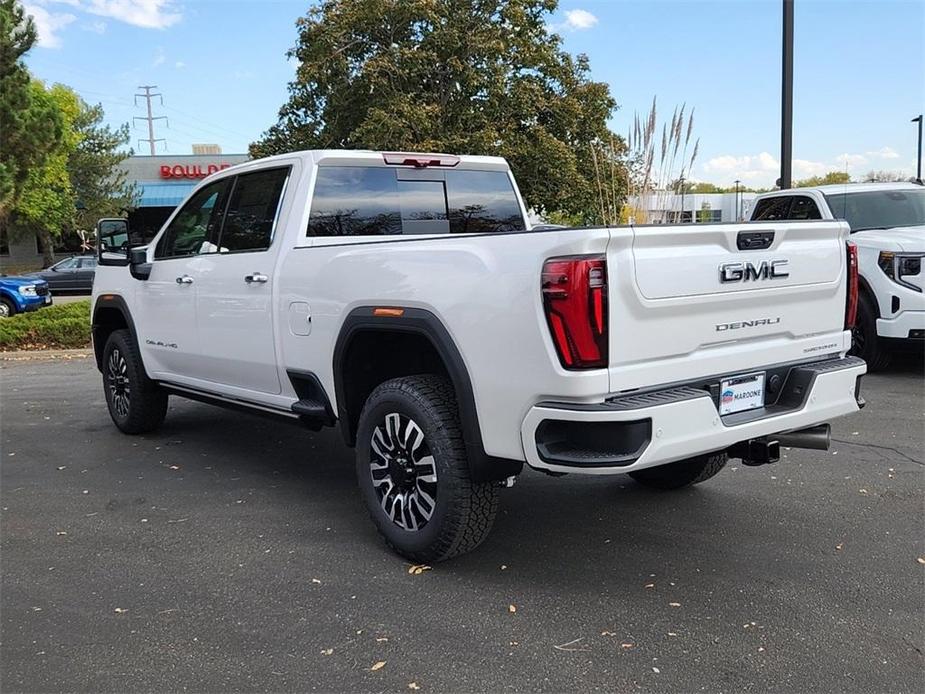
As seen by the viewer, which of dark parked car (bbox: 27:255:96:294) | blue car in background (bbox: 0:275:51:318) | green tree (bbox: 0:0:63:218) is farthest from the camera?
dark parked car (bbox: 27:255:96:294)

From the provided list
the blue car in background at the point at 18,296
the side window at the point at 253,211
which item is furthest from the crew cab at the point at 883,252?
the blue car in background at the point at 18,296

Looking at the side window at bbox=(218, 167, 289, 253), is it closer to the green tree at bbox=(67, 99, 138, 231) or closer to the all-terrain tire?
the all-terrain tire

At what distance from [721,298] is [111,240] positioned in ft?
16.0

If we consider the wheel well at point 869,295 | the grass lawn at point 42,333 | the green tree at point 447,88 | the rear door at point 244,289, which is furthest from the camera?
the green tree at point 447,88

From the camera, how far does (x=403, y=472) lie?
3.84 meters

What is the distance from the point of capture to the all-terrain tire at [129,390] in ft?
20.7

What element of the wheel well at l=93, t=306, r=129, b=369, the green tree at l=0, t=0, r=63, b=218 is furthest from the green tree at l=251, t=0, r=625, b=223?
the wheel well at l=93, t=306, r=129, b=369

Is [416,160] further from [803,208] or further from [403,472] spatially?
[803,208]

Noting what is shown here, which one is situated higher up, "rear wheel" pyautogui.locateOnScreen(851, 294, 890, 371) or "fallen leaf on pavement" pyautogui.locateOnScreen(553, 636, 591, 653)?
"rear wheel" pyautogui.locateOnScreen(851, 294, 890, 371)

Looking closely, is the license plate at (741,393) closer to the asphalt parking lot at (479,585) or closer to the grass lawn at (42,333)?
the asphalt parking lot at (479,585)

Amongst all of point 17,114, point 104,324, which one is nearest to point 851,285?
point 104,324

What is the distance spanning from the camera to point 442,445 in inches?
140

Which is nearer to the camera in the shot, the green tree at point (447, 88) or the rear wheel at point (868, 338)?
the rear wheel at point (868, 338)

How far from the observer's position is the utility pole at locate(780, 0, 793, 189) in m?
11.3
